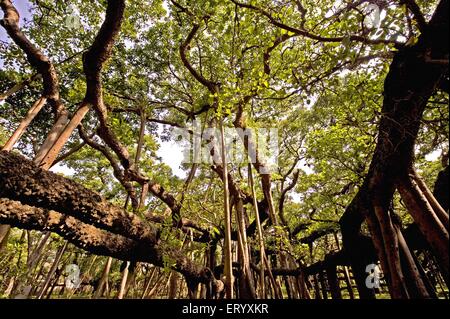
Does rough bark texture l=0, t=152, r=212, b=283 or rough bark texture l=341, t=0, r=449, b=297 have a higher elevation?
rough bark texture l=341, t=0, r=449, b=297

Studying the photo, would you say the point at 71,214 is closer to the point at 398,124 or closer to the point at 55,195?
the point at 55,195

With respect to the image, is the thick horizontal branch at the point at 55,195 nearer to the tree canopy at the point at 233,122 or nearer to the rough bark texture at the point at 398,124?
the tree canopy at the point at 233,122

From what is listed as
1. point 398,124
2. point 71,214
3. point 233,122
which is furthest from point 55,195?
point 233,122

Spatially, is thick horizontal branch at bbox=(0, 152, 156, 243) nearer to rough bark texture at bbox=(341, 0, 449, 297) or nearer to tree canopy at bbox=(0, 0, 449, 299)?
tree canopy at bbox=(0, 0, 449, 299)

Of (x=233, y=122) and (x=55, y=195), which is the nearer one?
(x=55, y=195)

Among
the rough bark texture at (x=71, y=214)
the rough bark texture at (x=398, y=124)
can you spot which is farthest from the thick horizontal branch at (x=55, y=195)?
the rough bark texture at (x=398, y=124)

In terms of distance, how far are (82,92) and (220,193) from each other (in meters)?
4.83

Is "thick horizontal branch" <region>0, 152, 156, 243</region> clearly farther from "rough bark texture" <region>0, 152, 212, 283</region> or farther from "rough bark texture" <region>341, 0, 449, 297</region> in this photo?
"rough bark texture" <region>341, 0, 449, 297</region>

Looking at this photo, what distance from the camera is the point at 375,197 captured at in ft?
8.87

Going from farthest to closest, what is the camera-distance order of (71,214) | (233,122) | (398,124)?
(233,122) → (71,214) → (398,124)

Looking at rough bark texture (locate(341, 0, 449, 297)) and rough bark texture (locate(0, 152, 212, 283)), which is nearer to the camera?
rough bark texture (locate(341, 0, 449, 297))

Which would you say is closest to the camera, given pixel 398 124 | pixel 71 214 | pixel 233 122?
pixel 398 124

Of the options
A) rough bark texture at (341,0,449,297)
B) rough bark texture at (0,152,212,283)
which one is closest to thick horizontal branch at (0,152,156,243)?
rough bark texture at (0,152,212,283)

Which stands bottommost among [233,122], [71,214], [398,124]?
[71,214]
